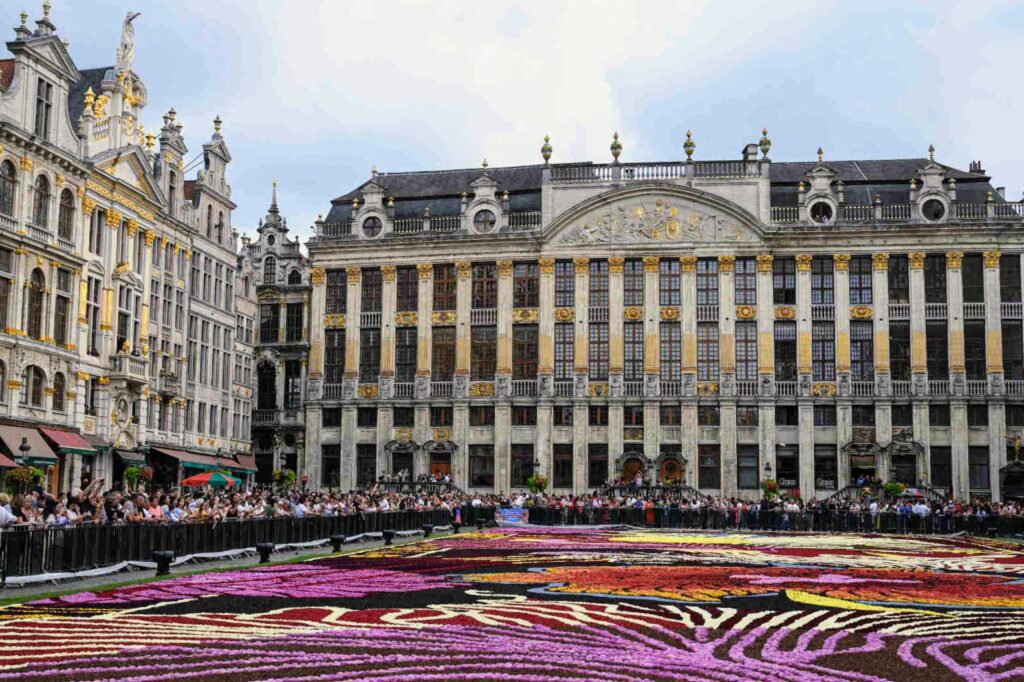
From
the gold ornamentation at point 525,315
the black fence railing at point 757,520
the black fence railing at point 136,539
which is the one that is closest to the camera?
the black fence railing at point 136,539

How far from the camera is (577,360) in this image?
6844 centimetres

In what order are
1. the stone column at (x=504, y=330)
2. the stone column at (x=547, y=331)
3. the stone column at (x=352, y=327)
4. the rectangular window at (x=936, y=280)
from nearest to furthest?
the rectangular window at (x=936, y=280) < the stone column at (x=547, y=331) < the stone column at (x=504, y=330) < the stone column at (x=352, y=327)

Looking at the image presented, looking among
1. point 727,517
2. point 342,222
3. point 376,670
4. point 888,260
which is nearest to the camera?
point 376,670

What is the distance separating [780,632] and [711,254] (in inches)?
2136

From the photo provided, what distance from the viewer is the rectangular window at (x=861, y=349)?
66688 millimetres

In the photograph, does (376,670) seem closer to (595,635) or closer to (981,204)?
(595,635)

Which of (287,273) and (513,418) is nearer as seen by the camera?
(513,418)

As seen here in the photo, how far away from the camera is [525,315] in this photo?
2741 inches

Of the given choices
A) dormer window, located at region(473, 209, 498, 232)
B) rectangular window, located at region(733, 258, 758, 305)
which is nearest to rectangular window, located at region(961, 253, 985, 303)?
rectangular window, located at region(733, 258, 758, 305)

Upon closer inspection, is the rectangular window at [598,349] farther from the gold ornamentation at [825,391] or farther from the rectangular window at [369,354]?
the rectangular window at [369,354]

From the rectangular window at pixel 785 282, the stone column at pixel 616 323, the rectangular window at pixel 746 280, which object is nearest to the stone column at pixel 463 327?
the stone column at pixel 616 323

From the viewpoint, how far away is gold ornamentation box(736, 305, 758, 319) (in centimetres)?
6756

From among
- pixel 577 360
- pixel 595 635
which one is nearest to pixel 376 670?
pixel 595 635

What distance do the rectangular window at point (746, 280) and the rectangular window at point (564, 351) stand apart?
922cm
